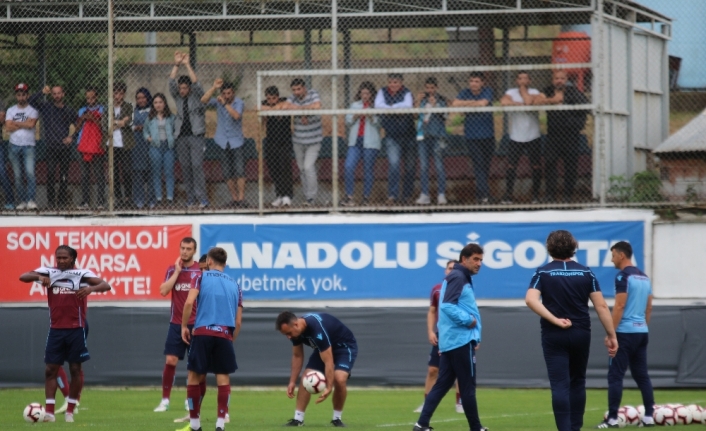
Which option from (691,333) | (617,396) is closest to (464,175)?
(691,333)

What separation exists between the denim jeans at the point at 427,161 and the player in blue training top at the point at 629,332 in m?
4.88

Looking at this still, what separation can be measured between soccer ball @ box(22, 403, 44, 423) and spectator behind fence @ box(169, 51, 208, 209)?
18.4 feet

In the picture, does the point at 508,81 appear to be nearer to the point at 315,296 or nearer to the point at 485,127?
the point at 485,127

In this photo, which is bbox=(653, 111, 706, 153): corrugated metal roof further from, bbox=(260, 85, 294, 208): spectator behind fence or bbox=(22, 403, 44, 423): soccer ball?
bbox=(22, 403, 44, 423): soccer ball

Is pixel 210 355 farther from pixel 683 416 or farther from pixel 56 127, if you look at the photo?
pixel 56 127

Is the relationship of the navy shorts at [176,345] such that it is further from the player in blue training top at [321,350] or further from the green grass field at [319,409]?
the player in blue training top at [321,350]

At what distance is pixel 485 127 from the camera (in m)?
15.8

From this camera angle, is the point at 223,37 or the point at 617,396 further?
the point at 223,37

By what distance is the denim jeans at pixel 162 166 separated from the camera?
1634 centimetres

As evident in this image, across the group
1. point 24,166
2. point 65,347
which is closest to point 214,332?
point 65,347

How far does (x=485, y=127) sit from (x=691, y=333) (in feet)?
15.0

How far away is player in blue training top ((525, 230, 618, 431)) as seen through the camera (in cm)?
867

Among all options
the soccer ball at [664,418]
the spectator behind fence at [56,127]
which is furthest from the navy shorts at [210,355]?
the spectator behind fence at [56,127]

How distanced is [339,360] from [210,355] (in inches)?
60.8
